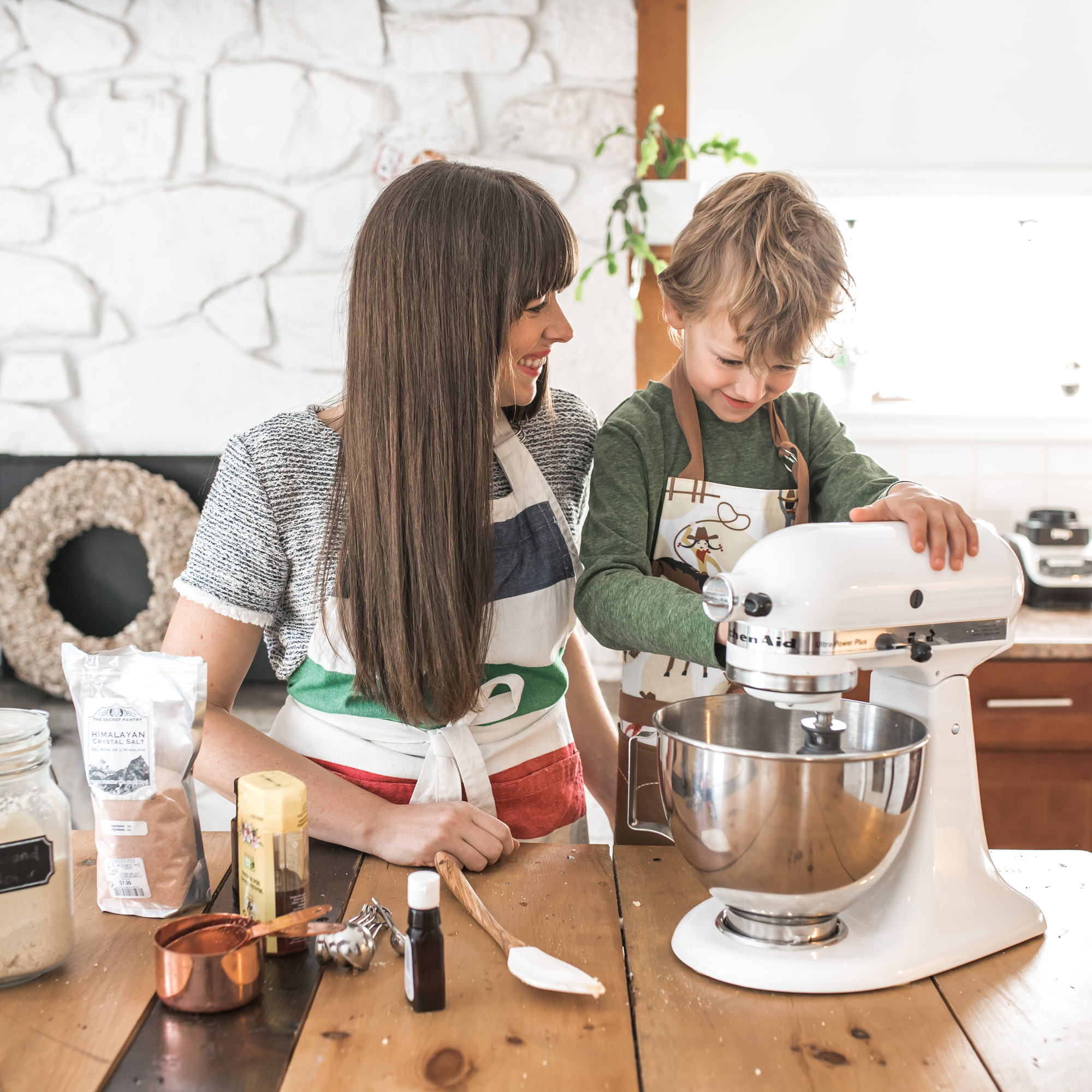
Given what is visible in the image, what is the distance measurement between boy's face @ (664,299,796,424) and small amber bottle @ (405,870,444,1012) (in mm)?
676

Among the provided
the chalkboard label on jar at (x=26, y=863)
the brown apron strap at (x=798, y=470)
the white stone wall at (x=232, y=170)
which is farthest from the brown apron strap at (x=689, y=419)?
the white stone wall at (x=232, y=170)

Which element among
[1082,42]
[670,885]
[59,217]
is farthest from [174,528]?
[1082,42]

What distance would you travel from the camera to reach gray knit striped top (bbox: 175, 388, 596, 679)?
109 centimetres

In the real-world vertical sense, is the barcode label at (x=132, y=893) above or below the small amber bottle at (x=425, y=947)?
below

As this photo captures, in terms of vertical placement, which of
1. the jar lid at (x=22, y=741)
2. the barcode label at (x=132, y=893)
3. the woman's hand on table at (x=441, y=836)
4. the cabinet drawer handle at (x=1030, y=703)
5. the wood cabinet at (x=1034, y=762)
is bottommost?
the wood cabinet at (x=1034, y=762)

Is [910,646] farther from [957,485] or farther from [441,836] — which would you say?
[957,485]

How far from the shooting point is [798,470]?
1.26 m

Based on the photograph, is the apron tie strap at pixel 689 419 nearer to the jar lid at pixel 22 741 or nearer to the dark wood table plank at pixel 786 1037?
the dark wood table plank at pixel 786 1037

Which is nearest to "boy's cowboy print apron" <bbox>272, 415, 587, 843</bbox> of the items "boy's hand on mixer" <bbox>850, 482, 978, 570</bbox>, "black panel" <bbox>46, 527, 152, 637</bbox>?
"boy's hand on mixer" <bbox>850, 482, 978, 570</bbox>

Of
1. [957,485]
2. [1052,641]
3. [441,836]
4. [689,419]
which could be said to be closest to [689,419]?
[689,419]

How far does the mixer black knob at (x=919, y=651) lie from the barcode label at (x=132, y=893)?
0.67 metres

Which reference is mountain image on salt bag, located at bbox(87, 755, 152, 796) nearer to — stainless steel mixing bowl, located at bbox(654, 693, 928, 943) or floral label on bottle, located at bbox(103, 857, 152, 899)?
floral label on bottle, located at bbox(103, 857, 152, 899)

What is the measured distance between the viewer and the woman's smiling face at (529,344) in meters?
1.08

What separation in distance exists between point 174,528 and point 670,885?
1.83m
